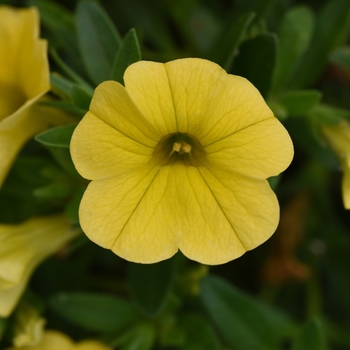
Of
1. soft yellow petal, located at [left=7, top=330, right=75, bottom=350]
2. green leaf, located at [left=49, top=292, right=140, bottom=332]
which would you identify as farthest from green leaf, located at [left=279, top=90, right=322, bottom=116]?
soft yellow petal, located at [left=7, top=330, right=75, bottom=350]

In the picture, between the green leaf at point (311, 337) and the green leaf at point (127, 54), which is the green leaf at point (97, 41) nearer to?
the green leaf at point (127, 54)

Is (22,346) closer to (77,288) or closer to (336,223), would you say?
(77,288)

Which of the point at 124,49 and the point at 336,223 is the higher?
the point at 124,49

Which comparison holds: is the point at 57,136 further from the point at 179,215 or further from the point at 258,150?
the point at 258,150

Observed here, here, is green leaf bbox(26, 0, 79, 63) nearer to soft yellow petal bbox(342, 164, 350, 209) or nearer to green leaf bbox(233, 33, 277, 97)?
green leaf bbox(233, 33, 277, 97)

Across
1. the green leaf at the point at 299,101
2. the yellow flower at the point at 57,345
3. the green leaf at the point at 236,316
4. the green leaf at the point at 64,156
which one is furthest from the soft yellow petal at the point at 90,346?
the green leaf at the point at 299,101

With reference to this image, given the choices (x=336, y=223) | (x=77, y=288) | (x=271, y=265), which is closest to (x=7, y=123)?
(x=77, y=288)
